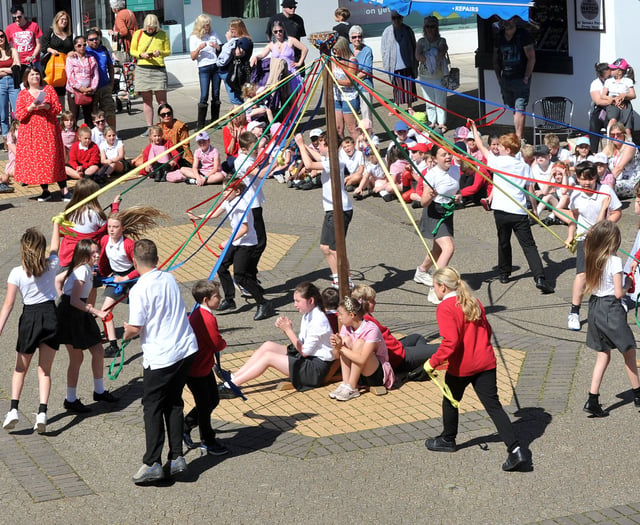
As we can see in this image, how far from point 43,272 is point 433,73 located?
1082cm

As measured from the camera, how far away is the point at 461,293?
288 inches

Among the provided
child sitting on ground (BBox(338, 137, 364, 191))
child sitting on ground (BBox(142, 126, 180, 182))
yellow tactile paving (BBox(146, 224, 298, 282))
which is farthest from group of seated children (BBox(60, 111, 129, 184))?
child sitting on ground (BBox(338, 137, 364, 191))

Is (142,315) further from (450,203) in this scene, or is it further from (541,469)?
(450,203)

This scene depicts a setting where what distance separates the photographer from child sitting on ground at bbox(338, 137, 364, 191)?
14.4 metres

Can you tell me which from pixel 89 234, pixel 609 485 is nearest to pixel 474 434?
pixel 609 485

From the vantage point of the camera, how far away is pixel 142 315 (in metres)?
7.09

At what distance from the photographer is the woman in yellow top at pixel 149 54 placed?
58.5ft

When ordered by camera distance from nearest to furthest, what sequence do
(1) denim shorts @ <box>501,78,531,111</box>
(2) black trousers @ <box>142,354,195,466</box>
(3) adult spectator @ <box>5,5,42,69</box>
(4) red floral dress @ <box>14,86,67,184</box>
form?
(2) black trousers @ <box>142,354,195,466</box>, (4) red floral dress @ <box>14,86,67,184</box>, (1) denim shorts @ <box>501,78,531,111</box>, (3) adult spectator @ <box>5,5,42,69</box>

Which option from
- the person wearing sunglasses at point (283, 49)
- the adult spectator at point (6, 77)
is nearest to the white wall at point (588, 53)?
the person wearing sunglasses at point (283, 49)

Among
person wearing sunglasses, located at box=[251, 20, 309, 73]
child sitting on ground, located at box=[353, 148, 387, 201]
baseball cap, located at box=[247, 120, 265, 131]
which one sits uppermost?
person wearing sunglasses, located at box=[251, 20, 309, 73]

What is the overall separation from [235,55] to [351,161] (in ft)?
12.8

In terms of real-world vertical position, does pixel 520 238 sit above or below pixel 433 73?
below

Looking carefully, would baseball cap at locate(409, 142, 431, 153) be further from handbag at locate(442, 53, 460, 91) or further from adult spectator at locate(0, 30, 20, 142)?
adult spectator at locate(0, 30, 20, 142)

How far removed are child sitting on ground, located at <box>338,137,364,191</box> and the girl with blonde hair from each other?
708 cm
